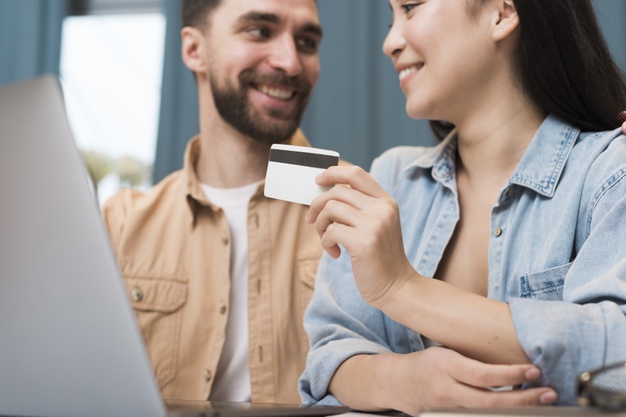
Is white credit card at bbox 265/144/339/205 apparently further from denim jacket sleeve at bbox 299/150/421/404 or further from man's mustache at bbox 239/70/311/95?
man's mustache at bbox 239/70/311/95

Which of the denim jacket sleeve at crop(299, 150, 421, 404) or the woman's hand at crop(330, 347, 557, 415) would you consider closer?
the woman's hand at crop(330, 347, 557, 415)

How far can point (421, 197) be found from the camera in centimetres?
126

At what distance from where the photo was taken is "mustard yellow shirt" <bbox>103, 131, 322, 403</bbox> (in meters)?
1.58

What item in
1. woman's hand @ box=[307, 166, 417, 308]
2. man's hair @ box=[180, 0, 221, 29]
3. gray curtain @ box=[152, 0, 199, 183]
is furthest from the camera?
gray curtain @ box=[152, 0, 199, 183]

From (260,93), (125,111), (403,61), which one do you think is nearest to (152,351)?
(260,93)

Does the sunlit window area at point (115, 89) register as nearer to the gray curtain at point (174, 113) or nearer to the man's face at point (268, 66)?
the gray curtain at point (174, 113)

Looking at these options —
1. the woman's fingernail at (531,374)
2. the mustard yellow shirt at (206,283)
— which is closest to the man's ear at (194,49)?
the mustard yellow shirt at (206,283)

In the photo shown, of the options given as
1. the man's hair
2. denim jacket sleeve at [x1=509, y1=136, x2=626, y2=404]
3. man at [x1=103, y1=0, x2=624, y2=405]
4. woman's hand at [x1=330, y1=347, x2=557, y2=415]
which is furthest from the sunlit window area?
denim jacket sleeve at [x1=509, y1=136, x2=626, y2=404]

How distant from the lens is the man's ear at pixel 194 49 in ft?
6.75

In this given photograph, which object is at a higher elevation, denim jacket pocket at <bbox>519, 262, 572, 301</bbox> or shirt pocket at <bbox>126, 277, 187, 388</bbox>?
denim jacket pocket at <bbox>519, 262, 572, 301</bbox>

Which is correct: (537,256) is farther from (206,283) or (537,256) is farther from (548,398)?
(206,283)

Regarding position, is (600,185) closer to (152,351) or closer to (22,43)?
(152,351)

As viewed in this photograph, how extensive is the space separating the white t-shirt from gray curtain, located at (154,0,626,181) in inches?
24.3

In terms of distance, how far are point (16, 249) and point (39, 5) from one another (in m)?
2.14
